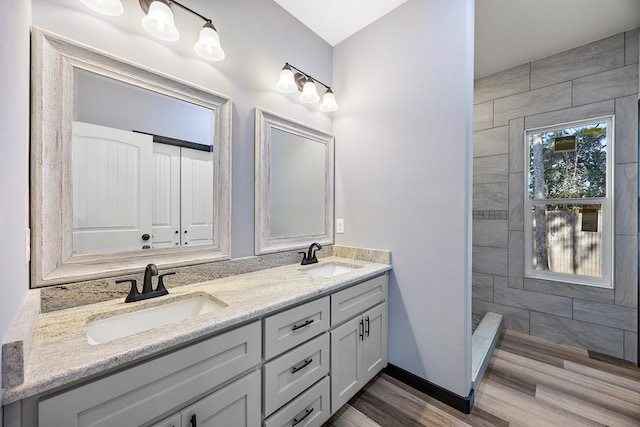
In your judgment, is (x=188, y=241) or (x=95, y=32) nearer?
(x=95, y=32)

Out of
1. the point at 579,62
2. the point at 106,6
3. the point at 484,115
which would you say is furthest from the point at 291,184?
Result: the point at 579,62

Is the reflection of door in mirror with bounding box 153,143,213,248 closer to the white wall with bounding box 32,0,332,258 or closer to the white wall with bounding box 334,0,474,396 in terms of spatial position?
the white wall with bounding box 32,0,332,258

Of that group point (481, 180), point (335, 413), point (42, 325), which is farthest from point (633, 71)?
point (42, 325)

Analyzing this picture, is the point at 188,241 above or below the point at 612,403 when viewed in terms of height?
above

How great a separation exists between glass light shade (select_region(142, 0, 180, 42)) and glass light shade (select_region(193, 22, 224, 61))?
12cm

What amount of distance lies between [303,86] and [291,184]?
751 mm

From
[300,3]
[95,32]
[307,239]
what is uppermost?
[300,3]

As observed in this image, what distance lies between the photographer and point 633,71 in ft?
6.78

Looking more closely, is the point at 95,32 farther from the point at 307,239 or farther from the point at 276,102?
the point at 307,239

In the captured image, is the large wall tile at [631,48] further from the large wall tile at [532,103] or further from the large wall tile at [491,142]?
the large wall tile at [491,142]

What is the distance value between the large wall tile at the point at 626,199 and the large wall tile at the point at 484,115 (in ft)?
3.64

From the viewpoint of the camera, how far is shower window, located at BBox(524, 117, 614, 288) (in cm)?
223

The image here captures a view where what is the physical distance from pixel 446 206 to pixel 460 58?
0.92m

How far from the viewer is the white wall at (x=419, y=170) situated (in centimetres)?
159
